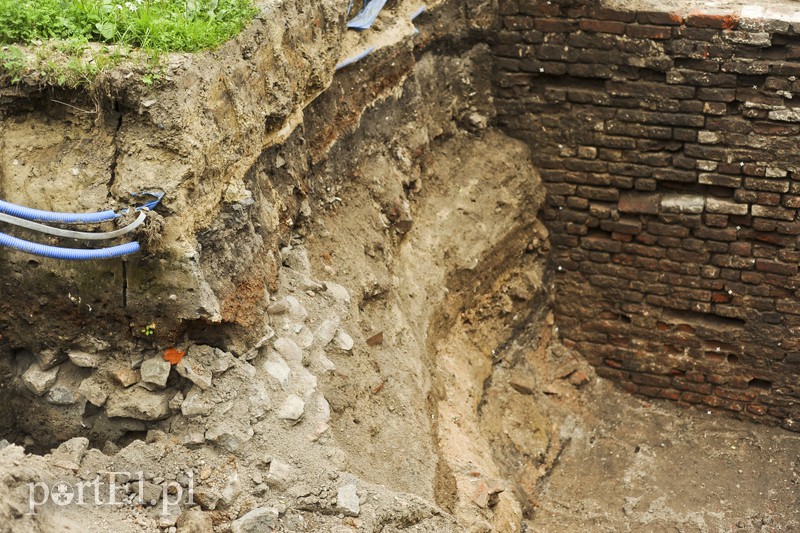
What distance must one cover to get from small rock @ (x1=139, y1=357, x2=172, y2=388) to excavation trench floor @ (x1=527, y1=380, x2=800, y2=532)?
2.42 metres

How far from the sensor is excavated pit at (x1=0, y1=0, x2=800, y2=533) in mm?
2871

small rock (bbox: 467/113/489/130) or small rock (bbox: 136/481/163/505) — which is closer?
small rock (bbox: 136/481/163/505)

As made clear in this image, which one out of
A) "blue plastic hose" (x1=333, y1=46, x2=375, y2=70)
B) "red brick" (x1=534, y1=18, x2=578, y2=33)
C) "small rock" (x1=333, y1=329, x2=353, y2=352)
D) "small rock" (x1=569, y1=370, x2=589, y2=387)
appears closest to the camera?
"small rock" (x1=333, y1=329, x2=353, y2=352)

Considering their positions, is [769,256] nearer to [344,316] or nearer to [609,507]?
[609,507]

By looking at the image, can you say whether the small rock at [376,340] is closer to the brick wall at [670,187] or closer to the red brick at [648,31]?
the brick wall at [670,187]

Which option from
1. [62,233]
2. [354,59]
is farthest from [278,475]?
[354,59]

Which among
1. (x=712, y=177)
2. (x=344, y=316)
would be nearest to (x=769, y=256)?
(x=712, y=177)

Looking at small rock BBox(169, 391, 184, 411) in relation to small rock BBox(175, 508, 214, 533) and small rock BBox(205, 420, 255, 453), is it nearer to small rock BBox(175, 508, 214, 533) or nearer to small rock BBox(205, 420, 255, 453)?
small rock BBox(205, 420, 255, 453)

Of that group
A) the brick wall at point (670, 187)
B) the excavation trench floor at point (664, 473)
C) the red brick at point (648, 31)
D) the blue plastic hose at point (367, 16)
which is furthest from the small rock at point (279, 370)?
the red brick at point (648, 31)

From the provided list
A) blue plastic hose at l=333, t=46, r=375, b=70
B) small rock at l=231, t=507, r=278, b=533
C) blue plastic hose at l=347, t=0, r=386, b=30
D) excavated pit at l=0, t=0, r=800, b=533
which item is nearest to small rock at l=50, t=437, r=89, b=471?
excavated pit at l=0, t=0, r=800, b=533

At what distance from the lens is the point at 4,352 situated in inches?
121

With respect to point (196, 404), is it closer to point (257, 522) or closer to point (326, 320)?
point (257, 522)

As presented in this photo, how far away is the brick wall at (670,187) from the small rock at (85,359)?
10.0 ft

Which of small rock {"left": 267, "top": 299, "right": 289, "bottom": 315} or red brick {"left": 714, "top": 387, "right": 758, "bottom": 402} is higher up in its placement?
small rock {"left": 267, "top": 299, "right": 289, "bottom": 315}
